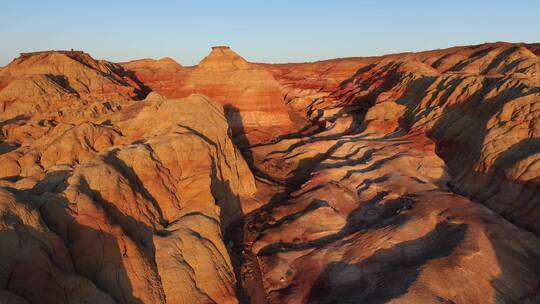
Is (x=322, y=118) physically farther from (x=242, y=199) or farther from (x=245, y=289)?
(x=245, y=289)

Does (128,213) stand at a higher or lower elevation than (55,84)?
lower

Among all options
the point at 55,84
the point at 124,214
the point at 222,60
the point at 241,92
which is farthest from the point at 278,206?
the point at 55,84

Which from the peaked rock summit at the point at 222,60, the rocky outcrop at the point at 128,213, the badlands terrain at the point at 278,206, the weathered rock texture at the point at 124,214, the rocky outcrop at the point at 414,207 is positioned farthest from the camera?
the peaked rock summit at the point at 222,60

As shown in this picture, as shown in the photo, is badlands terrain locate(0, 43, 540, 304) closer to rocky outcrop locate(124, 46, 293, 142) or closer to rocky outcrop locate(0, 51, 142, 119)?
rocky outcrop locate(0, 51, 142, 119)

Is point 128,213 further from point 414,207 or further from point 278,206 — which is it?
point 414,207

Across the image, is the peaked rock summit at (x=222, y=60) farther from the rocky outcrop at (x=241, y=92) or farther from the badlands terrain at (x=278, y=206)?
the badlands terrain at (x=278, y=206)

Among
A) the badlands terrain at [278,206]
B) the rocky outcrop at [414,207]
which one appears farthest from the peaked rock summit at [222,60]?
the rocky outcrop at [414,207]

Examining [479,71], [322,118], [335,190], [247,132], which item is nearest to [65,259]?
[335,190]

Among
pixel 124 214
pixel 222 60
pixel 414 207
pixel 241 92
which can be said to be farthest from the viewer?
pixel 222 60
